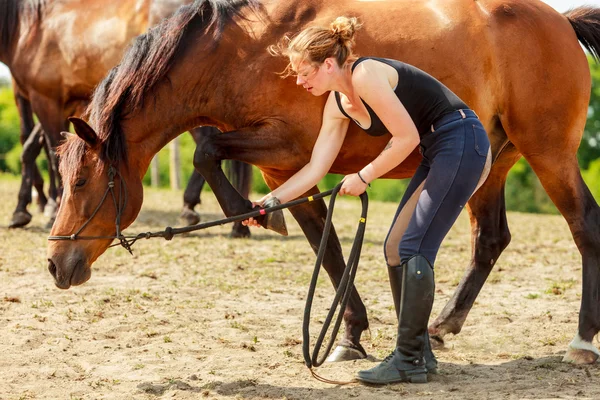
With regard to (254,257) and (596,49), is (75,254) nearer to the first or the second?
(596,49)

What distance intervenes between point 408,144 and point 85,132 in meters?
1.60

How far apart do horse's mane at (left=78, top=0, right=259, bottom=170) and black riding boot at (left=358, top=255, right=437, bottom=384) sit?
1602mm

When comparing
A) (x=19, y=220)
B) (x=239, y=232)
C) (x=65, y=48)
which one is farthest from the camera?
(x=19, y=220)

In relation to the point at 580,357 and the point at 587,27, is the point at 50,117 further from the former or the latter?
the point at 580,357

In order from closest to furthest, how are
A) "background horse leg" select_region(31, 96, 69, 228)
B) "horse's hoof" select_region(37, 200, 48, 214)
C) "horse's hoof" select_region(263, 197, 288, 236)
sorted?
"horse's hoof" select_region(263, 197, 288, 236)
"background horse leg" select_region(31, 96, 69, 228)
"horse's hoof" select_region(37, 200, 48, 214)

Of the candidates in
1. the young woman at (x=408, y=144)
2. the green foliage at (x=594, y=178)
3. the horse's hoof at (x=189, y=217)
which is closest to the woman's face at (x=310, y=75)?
the young woman at (x=408, y=144)

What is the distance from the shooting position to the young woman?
11.8ft

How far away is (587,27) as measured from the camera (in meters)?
5.04

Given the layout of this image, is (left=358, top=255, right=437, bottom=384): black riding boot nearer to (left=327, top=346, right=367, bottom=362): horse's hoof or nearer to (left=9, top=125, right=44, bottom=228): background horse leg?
(left=327, top=346, right=367, bottom=362): horse's hoof

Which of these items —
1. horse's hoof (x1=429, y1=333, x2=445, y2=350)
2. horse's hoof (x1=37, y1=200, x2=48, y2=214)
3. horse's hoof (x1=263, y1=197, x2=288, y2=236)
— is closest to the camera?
horse's hoof (x1=263, y1=197, x2=288, y2=236)

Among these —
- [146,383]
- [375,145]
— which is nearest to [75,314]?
[146,383]

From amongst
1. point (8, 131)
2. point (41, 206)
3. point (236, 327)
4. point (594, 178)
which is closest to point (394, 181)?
point (594, 178)

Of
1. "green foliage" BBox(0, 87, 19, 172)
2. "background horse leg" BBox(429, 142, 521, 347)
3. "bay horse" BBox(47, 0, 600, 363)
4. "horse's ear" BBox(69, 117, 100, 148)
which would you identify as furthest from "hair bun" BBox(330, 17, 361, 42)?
"green foliage" BBox(0, 87, 19, 172)

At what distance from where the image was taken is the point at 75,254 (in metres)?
4.12
